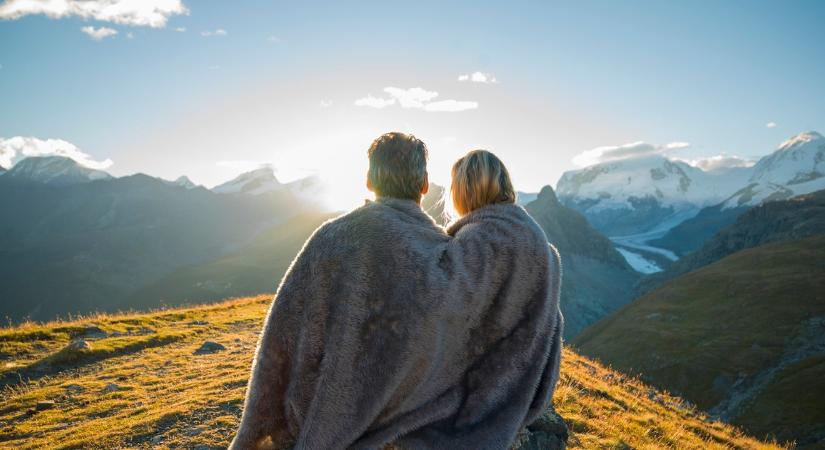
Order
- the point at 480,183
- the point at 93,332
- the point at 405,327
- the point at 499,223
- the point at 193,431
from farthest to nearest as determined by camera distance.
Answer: the point at 93,332, the point at 193,431, the point at 480,183, the point at 499,223, the point at 405,327

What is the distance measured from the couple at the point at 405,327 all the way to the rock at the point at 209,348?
49.1 ft

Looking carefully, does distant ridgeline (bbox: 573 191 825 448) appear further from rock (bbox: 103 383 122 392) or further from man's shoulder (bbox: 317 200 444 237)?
man's shoulder (bbox: 317 200 444 237)

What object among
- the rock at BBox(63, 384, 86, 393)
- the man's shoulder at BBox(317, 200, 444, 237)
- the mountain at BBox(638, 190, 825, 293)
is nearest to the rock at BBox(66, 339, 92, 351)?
the rock at BBox(63, 384, 86, 393)

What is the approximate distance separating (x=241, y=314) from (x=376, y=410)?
2470 cm

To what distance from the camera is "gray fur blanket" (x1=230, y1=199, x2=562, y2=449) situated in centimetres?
430

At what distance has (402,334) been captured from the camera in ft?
14.2

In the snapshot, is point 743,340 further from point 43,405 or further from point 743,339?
point 43,405

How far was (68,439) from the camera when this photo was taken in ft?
30.6

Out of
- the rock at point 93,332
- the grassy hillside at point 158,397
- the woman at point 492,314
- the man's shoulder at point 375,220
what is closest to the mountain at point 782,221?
the grassy hillside at point 158,397

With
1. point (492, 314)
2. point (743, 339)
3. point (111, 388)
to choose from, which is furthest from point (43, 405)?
point (743, 339)

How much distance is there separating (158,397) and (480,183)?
1185cm

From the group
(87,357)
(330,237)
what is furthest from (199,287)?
(330,237)

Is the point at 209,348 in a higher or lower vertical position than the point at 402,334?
lower

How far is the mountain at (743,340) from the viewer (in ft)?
171
